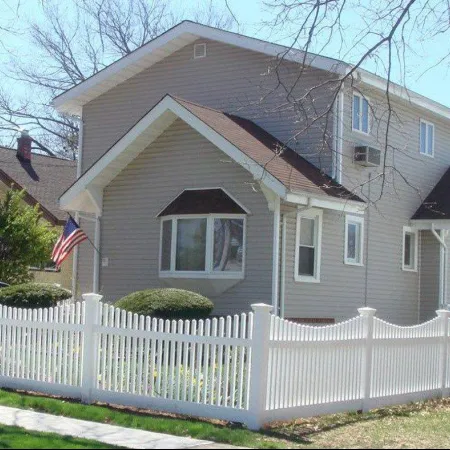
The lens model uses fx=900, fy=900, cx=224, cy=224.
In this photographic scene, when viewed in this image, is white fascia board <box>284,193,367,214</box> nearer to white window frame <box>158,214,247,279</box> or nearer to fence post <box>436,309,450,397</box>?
white window frame <box>158,214,247,279</box>

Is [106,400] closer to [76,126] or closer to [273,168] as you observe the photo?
[273,168]

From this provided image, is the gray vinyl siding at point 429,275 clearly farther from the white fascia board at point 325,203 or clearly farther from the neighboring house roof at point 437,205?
the white fascia board at point 325,203

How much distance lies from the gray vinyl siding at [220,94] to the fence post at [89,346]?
865cm

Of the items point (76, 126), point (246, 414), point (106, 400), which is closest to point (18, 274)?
point (106, 400)

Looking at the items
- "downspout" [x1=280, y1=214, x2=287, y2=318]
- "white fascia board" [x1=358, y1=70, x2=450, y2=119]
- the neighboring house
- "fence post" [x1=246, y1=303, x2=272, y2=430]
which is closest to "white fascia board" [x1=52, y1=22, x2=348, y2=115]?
"white fascia board" [x1=358, y1=70, x2=450, y2=119]

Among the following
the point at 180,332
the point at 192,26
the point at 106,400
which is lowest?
the point at 106,400

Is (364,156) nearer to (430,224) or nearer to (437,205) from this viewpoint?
(430,224)

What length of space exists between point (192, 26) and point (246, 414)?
1328 centimetres

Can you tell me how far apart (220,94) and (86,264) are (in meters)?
5.32

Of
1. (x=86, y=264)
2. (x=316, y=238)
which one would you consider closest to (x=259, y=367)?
(x=316, y=238)

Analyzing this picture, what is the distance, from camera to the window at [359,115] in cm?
2069

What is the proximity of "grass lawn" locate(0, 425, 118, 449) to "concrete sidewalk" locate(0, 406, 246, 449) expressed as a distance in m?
0.24

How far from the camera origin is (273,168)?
17641mm

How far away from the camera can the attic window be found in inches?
860
